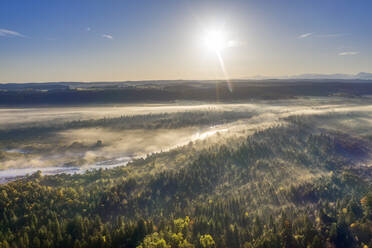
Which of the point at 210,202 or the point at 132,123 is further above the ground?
the point at 132,123

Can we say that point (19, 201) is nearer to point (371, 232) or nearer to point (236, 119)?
point (371, 232)

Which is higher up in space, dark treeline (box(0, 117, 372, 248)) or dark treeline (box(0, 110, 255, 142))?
dark treeline (box(0, 110, 255, 142))

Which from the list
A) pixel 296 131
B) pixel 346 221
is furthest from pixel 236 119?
pixel 346 221

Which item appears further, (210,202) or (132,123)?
(132,123)

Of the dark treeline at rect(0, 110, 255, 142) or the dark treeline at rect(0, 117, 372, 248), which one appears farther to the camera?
the dark treeline at rect(0, 110, 255, 142)

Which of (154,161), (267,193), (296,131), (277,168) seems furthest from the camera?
(296,131)

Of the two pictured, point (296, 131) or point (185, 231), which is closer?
point (185, 231)

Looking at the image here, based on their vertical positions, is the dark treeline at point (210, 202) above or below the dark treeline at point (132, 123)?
below

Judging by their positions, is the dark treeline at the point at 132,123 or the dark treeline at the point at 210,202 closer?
the dark treeline at the point at 210,202
